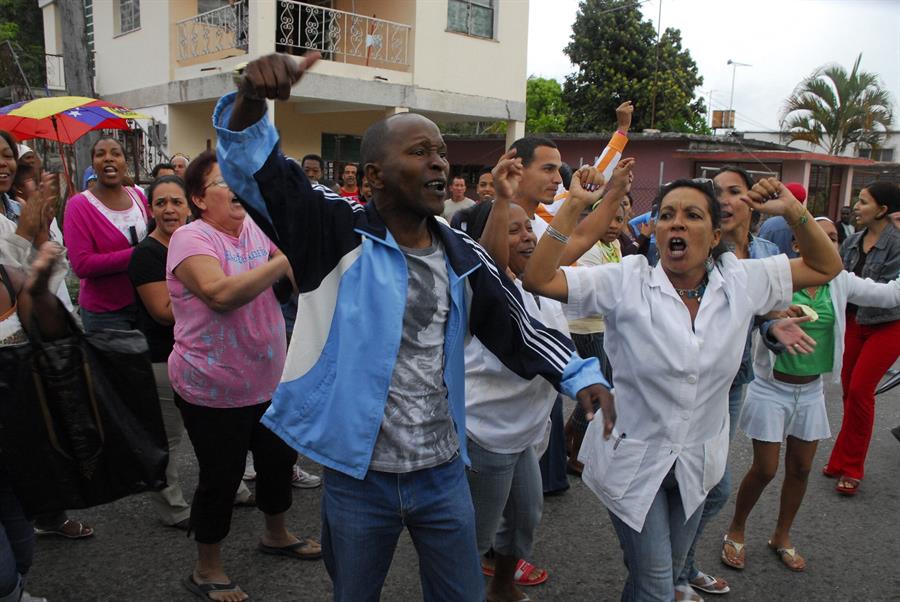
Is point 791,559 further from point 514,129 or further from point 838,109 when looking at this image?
point 838,109

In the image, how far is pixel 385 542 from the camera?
93.5 inches

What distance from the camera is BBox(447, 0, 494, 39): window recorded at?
15703 mm

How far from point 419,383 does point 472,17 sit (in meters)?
15.0

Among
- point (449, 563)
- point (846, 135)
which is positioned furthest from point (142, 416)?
point (846, 135)

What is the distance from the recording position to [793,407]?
3.93 m

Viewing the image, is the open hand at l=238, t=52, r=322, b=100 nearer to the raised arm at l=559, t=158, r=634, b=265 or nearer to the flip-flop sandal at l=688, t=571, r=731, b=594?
the raised arm at l=559, t=158, r=634, b=265

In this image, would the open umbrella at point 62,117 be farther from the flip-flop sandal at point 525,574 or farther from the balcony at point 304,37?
the balcony at point 304,37

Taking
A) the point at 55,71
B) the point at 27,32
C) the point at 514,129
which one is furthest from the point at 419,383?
the point at 27,32

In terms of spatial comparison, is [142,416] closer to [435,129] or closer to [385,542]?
[385,542]

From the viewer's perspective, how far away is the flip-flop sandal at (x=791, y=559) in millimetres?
3980

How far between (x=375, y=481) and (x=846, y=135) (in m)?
26.0

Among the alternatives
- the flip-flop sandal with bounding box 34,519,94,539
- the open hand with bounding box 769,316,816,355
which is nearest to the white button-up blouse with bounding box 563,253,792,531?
the open hand with bounding box 769,316,816,355

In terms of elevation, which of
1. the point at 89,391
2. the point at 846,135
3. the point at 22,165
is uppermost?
the point at 846,135

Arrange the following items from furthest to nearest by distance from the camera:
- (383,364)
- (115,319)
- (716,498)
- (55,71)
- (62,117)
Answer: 1. (55,71)
2. (62,117)
3. (115,319)
4. (716,498)
5. (383,364)
